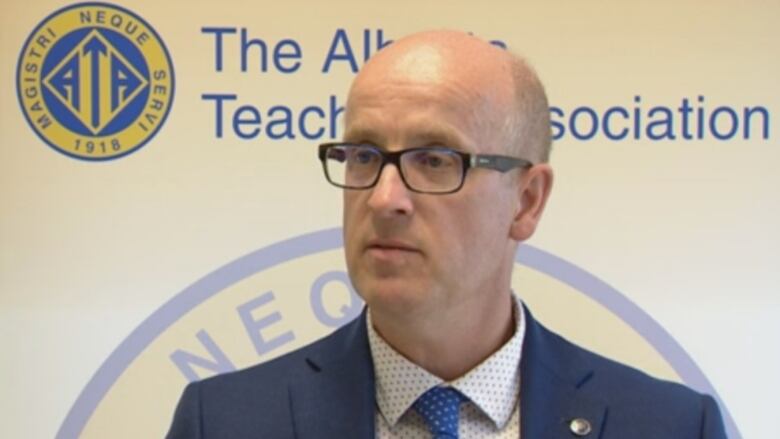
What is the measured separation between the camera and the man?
1189 millimetres

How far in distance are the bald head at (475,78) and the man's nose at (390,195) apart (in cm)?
10

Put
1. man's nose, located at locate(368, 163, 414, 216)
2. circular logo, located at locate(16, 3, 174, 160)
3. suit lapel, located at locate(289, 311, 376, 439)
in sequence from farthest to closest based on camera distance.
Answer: circular logo, located at locate(16, 3, 174, 160) < suit lapel, located at locate(289, 311, 376, 439) < man's nose, located at locate(368, 163, 414, 216)

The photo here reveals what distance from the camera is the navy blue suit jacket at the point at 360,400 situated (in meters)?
1.27

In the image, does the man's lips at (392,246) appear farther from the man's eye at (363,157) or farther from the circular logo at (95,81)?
the circular logo at (95,81)

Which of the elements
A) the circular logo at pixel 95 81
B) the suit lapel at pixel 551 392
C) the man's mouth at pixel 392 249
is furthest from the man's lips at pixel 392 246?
the circular logo at pixel 95 81

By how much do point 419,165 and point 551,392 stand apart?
0.35m

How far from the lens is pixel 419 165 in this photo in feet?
3.91

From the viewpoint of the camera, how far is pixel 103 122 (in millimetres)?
2057

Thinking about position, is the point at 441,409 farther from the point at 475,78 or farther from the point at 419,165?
the point at 475,78

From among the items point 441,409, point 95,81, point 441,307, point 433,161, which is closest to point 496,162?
point 433,161

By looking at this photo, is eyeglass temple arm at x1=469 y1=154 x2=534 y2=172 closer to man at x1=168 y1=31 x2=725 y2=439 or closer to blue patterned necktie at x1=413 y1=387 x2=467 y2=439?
man at x1=168 y1=31 x2=725 y2=439

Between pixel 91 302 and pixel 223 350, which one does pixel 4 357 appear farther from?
pixel 223 350

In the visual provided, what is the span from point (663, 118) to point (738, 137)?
0.55 ft

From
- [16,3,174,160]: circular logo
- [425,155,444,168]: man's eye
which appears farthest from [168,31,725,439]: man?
[16,3,174,160]: circular logo
